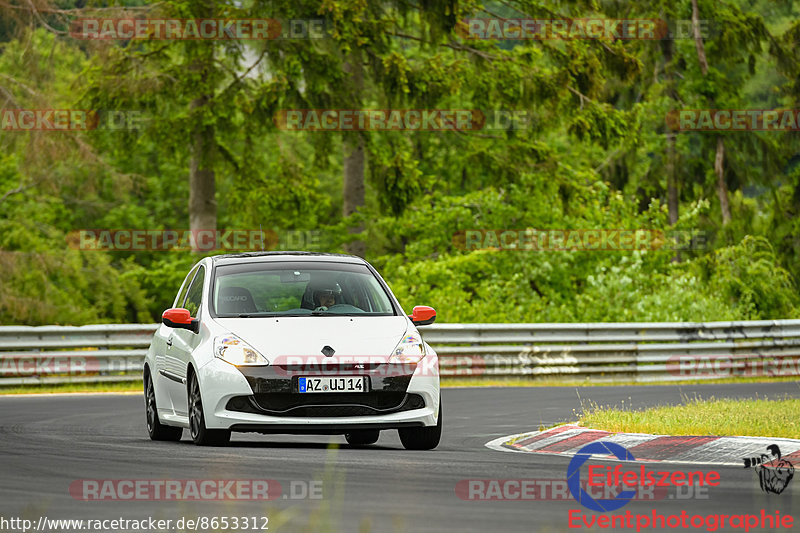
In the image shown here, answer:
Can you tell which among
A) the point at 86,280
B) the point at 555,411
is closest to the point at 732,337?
the point at 555,411

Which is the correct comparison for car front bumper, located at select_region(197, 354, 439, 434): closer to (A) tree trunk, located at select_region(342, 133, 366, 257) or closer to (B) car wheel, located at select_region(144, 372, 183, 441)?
(B) car wheel, located at select_region(144, 372, 183, 441)

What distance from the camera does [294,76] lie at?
31500mm

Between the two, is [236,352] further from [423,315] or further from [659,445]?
[659,445]

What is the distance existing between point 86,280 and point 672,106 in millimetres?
19249

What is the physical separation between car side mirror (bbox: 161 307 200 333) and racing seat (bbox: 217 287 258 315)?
0.24m

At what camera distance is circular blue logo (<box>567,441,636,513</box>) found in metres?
8.46

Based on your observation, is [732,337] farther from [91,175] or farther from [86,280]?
[86,280]

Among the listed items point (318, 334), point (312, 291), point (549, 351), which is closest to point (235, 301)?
point (312, 291)

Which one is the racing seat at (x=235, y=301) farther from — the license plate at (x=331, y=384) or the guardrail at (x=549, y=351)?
the guardrail at (x=549, y=351)

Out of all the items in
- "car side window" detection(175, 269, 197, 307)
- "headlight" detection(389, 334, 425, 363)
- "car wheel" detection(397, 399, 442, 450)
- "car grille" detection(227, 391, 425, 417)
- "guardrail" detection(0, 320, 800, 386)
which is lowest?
"guardrail" detection(0, 320, 800, 386)

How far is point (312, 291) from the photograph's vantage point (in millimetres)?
12891

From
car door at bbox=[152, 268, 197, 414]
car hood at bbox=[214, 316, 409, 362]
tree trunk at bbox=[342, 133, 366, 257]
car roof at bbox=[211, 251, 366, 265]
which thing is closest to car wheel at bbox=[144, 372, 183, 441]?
car door at bbox=[152, 268, 197, 414]

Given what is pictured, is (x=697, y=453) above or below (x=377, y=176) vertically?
below

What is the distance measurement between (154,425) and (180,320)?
1585 millimetres
